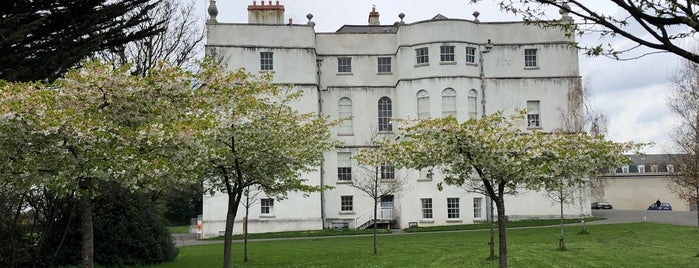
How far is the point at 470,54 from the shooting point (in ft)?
120

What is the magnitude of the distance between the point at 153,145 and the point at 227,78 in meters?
5.10

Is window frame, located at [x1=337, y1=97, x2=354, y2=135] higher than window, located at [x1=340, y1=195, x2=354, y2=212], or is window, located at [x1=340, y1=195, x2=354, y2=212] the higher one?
window frame, located at [x1=337, y1=97, x2=354, y2=135]

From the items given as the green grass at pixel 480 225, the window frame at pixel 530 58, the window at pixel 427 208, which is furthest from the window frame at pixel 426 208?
the window frame at pixel 530 58

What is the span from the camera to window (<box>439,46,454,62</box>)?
35.9 meters

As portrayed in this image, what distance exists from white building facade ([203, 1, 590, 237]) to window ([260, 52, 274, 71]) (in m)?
0.06

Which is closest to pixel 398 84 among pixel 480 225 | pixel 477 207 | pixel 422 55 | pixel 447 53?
pixel 422 55

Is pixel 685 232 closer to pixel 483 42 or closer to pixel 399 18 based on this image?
pixel 483 42

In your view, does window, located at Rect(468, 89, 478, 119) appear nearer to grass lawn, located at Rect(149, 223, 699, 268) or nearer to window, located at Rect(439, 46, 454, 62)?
window, located at Rect(439, 46, 454, 62)

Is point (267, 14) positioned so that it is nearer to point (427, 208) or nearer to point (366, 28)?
point (366, 28)

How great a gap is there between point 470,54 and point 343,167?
33.8 ft

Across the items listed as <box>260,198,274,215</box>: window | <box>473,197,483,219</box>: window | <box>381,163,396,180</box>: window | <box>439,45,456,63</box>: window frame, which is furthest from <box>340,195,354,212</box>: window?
<box>439,45,456,63</box>: window frame

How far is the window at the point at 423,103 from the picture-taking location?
35.9 metres

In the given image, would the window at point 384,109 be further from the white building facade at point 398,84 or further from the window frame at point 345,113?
the window frame at point 345,113

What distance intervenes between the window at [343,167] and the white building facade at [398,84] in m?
0.07
